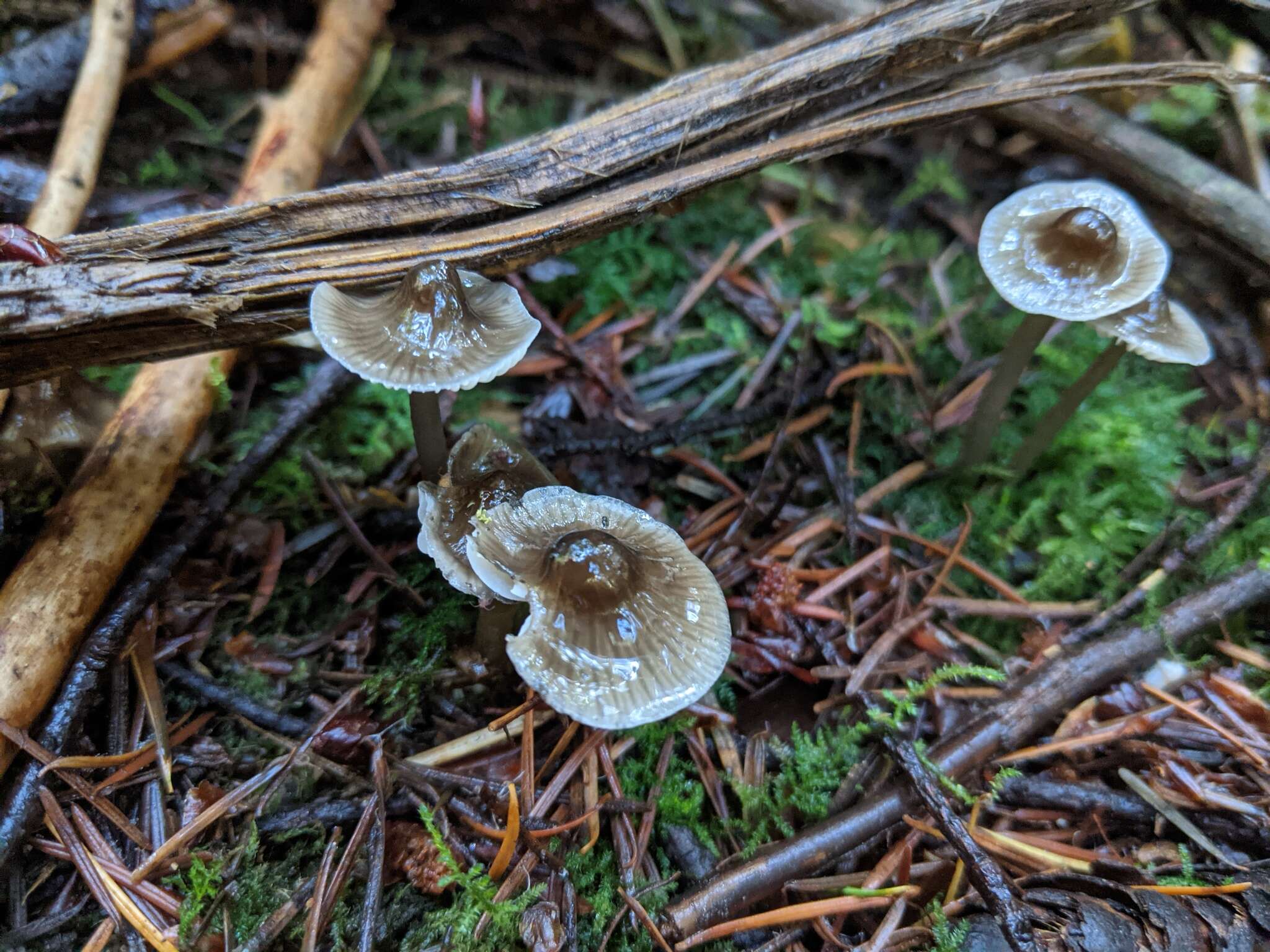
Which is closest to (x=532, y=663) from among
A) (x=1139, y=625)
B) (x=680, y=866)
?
(x=680, y=866)

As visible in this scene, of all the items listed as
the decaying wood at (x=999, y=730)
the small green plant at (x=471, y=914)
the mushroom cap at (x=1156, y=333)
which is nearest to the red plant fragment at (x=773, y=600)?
the decaying wood at (x=999, y=730)

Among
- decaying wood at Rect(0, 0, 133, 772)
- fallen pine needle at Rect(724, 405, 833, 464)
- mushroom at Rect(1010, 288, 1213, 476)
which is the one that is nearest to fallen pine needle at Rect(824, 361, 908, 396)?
fallen pine needle at Rect(724, 405, 833, 464)

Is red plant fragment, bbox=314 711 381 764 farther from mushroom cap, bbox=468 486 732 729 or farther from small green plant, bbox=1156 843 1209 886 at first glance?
small green plant, bbox=1156 843 1209 886

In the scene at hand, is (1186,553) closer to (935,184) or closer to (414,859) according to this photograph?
(935,184)

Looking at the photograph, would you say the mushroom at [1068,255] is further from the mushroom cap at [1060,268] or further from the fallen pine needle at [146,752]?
the fallen pine needle at [146,752]

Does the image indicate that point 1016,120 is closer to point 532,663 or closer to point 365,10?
point 365,10

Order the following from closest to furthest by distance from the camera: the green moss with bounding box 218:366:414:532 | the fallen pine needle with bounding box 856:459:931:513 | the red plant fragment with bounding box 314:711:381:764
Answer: the red plant fragment with bounding box 314:711:381:764, the green moss with bounding box 218:366:414:532, the fallen pine needle with bounding box 856:459:931:513
